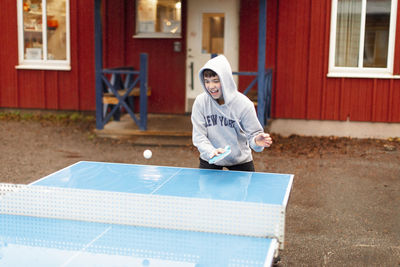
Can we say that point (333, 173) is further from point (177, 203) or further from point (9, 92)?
point (9, 92)

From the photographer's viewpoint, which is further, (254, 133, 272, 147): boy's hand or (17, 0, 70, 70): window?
(17, 0, 70, 70): window

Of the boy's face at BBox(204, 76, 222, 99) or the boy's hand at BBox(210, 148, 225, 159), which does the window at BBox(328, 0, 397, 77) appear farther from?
the boy's hand at BBox(210, 148, 225, 159)

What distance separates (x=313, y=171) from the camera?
8.74m

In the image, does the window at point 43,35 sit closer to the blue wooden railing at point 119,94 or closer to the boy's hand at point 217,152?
the blue wooden railing at point 119,94

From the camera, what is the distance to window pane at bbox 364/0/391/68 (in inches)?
445

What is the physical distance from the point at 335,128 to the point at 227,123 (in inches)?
280

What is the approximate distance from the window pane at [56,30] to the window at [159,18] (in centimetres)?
182

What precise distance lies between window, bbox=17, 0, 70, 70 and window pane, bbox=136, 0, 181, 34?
182cm

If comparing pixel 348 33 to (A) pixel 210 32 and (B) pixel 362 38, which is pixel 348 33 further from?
(A) pixel 210 32

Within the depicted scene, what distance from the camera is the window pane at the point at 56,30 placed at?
42.1 ft

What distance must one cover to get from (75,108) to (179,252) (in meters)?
10.1

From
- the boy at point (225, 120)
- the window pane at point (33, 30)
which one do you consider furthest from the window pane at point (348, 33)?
the boy at point (225, 120)

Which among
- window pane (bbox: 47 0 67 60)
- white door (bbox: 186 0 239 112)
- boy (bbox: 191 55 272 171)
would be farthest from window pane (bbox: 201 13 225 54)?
boy (bbox: 191 55 272 171)

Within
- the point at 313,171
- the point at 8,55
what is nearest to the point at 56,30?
the point at 8,55
